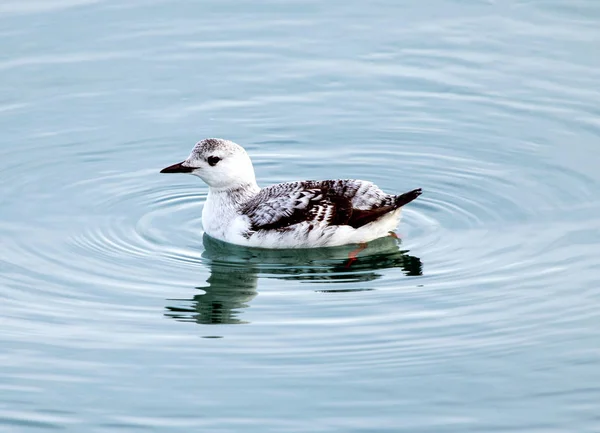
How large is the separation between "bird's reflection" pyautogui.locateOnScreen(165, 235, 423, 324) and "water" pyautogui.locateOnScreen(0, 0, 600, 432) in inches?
1.5

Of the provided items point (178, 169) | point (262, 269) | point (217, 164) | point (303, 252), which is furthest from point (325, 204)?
point (178, 169)

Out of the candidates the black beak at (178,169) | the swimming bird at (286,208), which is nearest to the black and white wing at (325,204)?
the swimming bird at (286,208)

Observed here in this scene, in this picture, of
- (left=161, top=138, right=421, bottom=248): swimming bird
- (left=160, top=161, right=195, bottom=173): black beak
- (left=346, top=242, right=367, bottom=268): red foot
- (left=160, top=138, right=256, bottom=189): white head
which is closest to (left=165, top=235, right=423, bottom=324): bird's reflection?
(left=346, top=242, right=367, bottom=268): red foot

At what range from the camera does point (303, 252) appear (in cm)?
1345

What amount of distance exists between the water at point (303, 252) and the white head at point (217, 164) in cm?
72

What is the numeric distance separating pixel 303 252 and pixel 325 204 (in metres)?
0.56

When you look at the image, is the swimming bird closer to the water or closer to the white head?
the white head

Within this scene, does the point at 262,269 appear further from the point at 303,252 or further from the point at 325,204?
the point at 325,204

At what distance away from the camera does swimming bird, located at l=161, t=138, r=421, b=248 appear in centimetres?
1330

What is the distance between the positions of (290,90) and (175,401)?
7.71 metres

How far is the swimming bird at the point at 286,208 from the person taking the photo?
13.3 metres

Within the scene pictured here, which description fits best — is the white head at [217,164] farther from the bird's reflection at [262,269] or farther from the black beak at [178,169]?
the bird's reflection at [262,269]

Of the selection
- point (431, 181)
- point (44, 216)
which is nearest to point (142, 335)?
point (44, 216)

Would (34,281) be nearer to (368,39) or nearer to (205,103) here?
(205,103)
